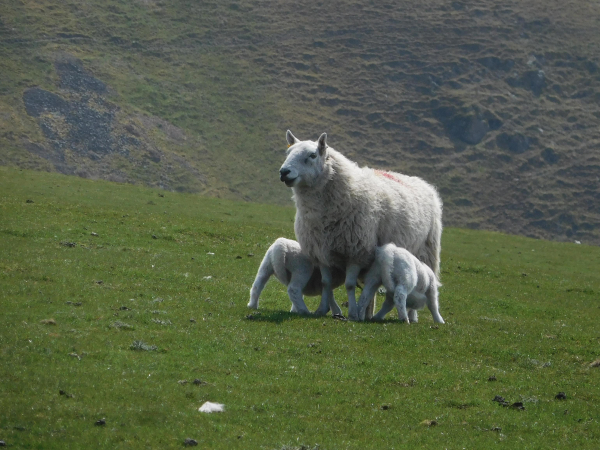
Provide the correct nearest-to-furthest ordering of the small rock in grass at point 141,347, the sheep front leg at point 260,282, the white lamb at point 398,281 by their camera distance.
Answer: the small rock in grass at point 141,347, the white lamb at point 398,281, the sheep front leg at point 260,282

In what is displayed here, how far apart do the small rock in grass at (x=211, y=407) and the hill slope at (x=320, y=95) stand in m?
74.0

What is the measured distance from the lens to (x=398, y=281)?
1600cm

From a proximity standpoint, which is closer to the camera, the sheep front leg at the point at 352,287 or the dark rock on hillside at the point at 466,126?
the sheep front leg at the point at 352,287

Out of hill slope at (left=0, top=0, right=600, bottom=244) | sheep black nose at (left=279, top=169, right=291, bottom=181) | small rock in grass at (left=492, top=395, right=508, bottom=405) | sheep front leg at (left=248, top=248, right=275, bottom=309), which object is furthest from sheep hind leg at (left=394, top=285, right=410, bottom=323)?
hill slope at (left=0, top=0, right=600, bottom=244)

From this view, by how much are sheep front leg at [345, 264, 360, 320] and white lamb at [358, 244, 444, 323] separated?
11 centimetres

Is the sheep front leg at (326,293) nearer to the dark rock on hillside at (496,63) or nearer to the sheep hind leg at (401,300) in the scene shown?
the sheep hind leg at (401,300)

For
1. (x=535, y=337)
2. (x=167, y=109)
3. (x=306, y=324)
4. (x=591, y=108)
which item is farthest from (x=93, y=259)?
(x=591, y=108)

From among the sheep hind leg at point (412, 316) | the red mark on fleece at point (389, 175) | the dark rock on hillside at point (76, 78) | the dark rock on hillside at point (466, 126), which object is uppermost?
the red mark on fleece at point (389, 175)

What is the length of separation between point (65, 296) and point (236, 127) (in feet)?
301

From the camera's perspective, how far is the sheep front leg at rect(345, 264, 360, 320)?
16.3m

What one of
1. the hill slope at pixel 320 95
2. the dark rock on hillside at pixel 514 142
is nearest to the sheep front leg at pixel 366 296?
the hill slope at pixel 320 95

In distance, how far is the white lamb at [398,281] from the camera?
15.9 metres

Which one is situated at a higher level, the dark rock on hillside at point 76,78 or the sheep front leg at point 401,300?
the sheep front leg at point 401,300

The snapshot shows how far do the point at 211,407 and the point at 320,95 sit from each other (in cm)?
10992
